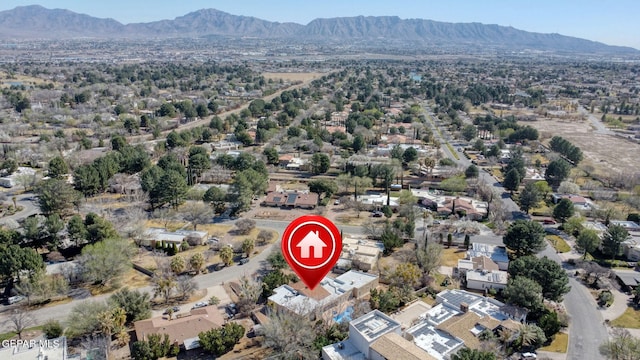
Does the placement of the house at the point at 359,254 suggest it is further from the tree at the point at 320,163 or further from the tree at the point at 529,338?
the tree at the point at 320,163

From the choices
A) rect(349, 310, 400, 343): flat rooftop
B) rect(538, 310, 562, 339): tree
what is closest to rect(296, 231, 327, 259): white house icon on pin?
rect(349, 310, 400, 343): flat rooftop

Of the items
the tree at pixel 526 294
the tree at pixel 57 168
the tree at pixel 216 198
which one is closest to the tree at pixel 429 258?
the tree at pixel 526 294

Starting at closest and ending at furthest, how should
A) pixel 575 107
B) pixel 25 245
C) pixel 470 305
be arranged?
pixel 470 305 < pixel 25 245 < pixel 575 107

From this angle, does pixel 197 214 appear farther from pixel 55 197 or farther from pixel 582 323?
pixel 582 323

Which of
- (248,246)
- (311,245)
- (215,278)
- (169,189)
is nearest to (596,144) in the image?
(248,246)

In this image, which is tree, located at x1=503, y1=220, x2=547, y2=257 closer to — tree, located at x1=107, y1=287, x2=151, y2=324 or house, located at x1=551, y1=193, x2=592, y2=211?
house, located at x1=551, y1=193, x2=592, y2=211

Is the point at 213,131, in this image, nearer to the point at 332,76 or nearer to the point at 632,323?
the point at 632,323

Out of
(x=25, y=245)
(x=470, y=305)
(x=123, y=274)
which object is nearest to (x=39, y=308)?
(x=123, y=274)
